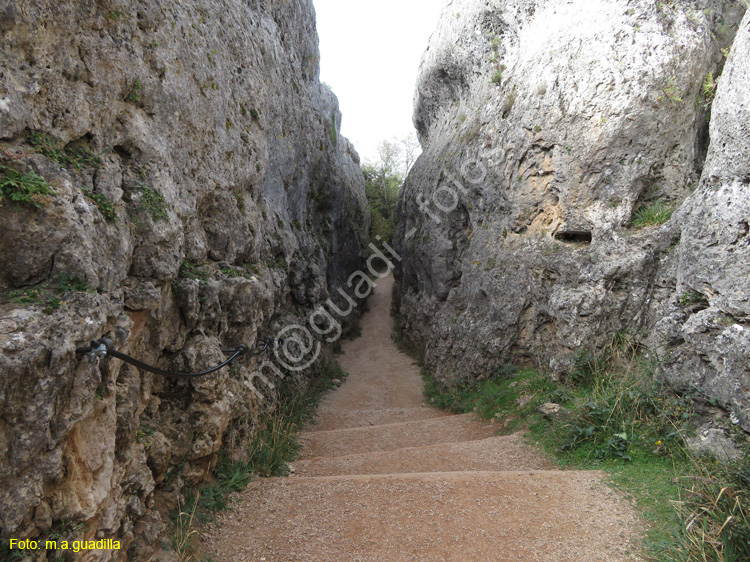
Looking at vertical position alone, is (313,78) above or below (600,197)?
above

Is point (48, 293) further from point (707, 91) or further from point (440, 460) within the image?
point (707, 91)

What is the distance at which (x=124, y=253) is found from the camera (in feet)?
11.3

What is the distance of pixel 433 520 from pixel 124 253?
3.69m

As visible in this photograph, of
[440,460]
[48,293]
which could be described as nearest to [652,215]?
[440,460]

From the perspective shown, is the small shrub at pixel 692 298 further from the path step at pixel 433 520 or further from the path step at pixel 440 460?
the path step at pixel 440 460

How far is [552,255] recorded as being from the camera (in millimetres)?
7742

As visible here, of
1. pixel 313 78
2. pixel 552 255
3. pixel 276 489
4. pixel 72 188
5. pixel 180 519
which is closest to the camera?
pixel 72 188

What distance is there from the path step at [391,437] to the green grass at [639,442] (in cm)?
53

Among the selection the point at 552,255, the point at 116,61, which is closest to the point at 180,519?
the point at 116,61

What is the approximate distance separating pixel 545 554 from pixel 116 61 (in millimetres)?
5885

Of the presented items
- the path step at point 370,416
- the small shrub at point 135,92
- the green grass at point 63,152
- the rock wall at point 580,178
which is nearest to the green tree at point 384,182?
the rock wall at point 580,178

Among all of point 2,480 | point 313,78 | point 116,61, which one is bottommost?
point 2,480

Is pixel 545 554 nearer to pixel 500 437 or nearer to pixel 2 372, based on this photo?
pixel 500 437

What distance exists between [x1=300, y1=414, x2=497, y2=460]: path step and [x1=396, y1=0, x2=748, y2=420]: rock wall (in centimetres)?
170
